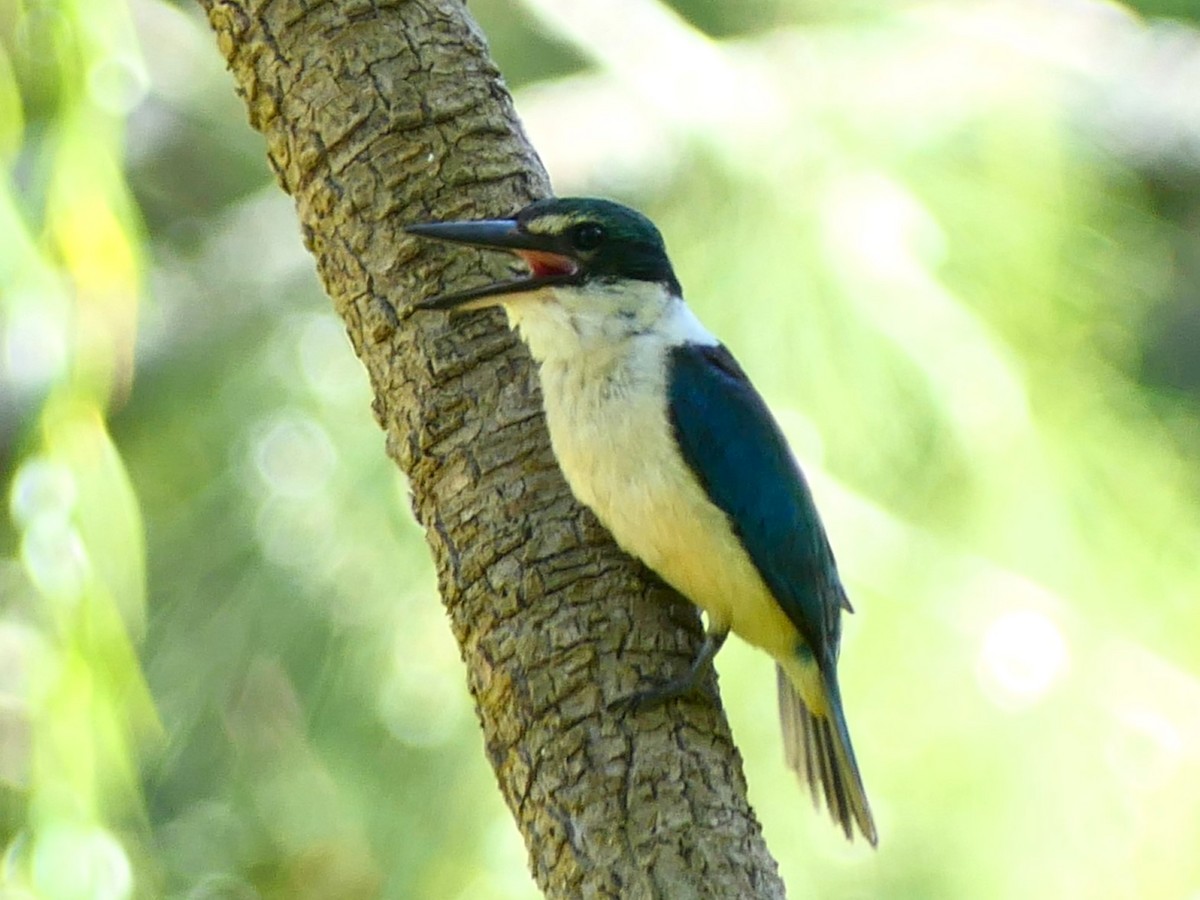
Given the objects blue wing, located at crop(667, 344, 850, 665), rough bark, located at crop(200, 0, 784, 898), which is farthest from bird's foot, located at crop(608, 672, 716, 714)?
blue wing, located at crop(667, 344, 850, 665)

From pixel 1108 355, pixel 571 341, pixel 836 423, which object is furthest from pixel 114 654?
pixel 1108 355

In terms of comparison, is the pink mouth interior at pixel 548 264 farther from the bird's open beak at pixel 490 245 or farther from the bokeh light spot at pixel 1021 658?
the bokeh light spot at pixel 1021 658

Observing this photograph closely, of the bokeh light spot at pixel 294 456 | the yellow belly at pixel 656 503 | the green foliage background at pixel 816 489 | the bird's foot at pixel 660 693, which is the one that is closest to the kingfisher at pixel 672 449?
the yellow belly at pixel 656 503

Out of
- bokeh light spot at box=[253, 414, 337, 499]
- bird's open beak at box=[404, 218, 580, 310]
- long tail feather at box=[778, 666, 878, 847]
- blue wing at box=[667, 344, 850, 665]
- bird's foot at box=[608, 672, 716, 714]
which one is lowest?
long tail feather at box=[778, 666, 878, 847]

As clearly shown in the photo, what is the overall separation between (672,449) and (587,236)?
432 mm

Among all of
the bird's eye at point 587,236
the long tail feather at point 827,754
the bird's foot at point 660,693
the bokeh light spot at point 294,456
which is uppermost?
the bokeh light spot at point 294,456

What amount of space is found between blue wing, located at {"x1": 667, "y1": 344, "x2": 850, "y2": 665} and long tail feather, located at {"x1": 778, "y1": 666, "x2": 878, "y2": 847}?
117 mm

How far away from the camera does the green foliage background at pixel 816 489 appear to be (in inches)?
113

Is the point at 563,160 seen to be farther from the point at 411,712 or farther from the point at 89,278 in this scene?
the point at 89,278

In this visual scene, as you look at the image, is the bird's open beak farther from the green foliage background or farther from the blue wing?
the green foliage background

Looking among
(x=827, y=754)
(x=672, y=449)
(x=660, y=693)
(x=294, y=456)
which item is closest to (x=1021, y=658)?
(x=827, y=754)

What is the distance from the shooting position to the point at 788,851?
367 centimetres

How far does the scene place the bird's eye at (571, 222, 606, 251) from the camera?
118 inches

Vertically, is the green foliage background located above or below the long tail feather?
above
